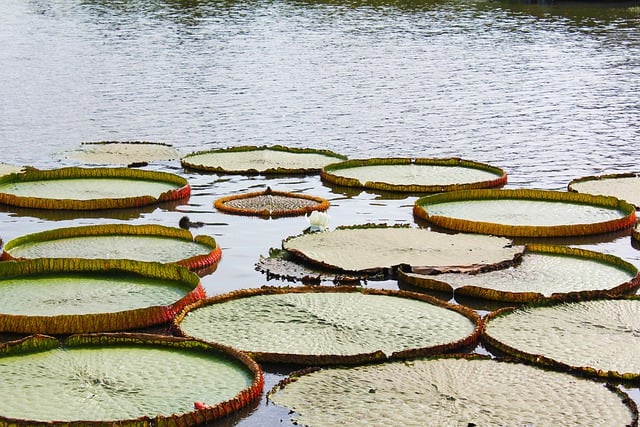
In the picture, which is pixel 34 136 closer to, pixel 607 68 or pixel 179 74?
pixel 179 74

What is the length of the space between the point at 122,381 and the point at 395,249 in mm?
2704

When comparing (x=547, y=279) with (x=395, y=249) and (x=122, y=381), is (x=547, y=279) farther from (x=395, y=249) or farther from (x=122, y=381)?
(x=122, y=381)

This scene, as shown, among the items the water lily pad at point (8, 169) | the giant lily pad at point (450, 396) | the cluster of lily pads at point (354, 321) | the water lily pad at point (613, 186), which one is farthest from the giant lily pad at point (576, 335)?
the water lily pad at point (8, 169)

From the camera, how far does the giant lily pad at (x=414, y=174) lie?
9.27 m

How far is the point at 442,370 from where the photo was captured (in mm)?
5023

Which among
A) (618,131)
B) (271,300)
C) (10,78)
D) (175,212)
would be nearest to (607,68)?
(618,131)

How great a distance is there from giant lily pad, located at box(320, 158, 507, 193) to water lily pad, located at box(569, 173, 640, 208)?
730 mm

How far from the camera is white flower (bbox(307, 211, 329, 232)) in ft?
25.1

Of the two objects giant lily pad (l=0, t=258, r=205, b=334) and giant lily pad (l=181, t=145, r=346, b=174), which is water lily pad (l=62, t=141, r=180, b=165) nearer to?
giant lily pad (l=181, t=145, r=346, b=174)

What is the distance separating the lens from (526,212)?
8258mm

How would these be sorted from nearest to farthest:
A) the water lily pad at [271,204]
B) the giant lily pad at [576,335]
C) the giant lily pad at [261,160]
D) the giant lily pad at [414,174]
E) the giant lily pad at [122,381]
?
the giant lily pad at [122,381]
the giant lily pad at [576,335]
the water lily pad at [271,204]
the giant lily pad at [414,174]
the giant lily pad at [261,160]

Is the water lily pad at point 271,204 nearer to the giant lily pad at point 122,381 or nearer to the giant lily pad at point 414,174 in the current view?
the giant lily pad at point 414,174

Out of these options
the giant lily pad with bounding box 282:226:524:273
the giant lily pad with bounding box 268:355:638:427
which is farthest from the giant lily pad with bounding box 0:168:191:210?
the giant lily pad with bounding box 268:355:638:427

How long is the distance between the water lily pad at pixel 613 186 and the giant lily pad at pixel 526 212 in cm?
40
